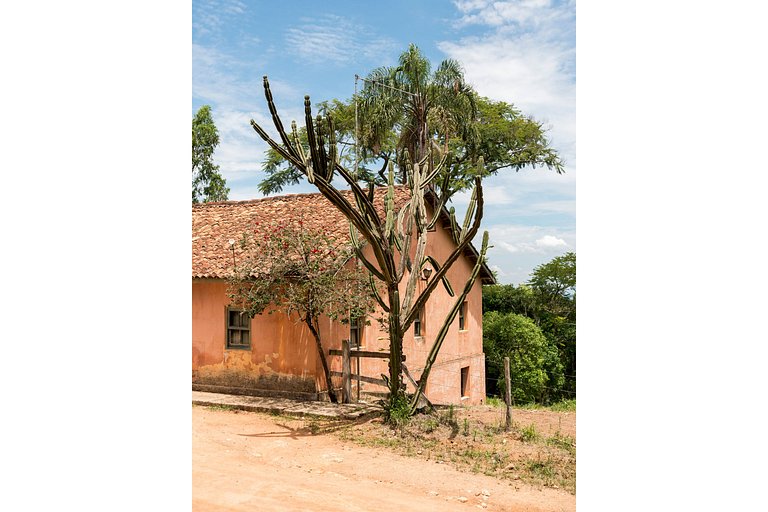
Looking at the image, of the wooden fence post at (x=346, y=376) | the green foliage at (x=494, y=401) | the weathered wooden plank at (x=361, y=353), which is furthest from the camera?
the green foliage at (x=494, y=401)

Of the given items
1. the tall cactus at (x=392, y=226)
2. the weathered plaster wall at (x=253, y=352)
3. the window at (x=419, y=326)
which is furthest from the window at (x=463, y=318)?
the tall cactus at (x=392, y=226)

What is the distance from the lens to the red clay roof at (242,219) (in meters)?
10.7

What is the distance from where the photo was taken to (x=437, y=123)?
1619 cm

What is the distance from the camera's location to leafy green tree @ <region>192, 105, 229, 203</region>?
1992 centimetres

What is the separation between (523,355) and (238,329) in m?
8.86

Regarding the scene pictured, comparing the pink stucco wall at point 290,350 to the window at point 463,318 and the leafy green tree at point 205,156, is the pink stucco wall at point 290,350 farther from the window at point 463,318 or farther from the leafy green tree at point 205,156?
the leafy green tree at point 205,156

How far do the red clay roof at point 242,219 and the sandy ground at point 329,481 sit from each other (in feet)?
12.6

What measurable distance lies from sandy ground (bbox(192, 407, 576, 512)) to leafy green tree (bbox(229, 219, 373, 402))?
2152 mm

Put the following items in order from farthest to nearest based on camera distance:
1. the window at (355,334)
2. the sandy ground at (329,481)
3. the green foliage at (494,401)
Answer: the green foliage at (494,401) < the window at (355,334) < the sandy ground at (329,481)
